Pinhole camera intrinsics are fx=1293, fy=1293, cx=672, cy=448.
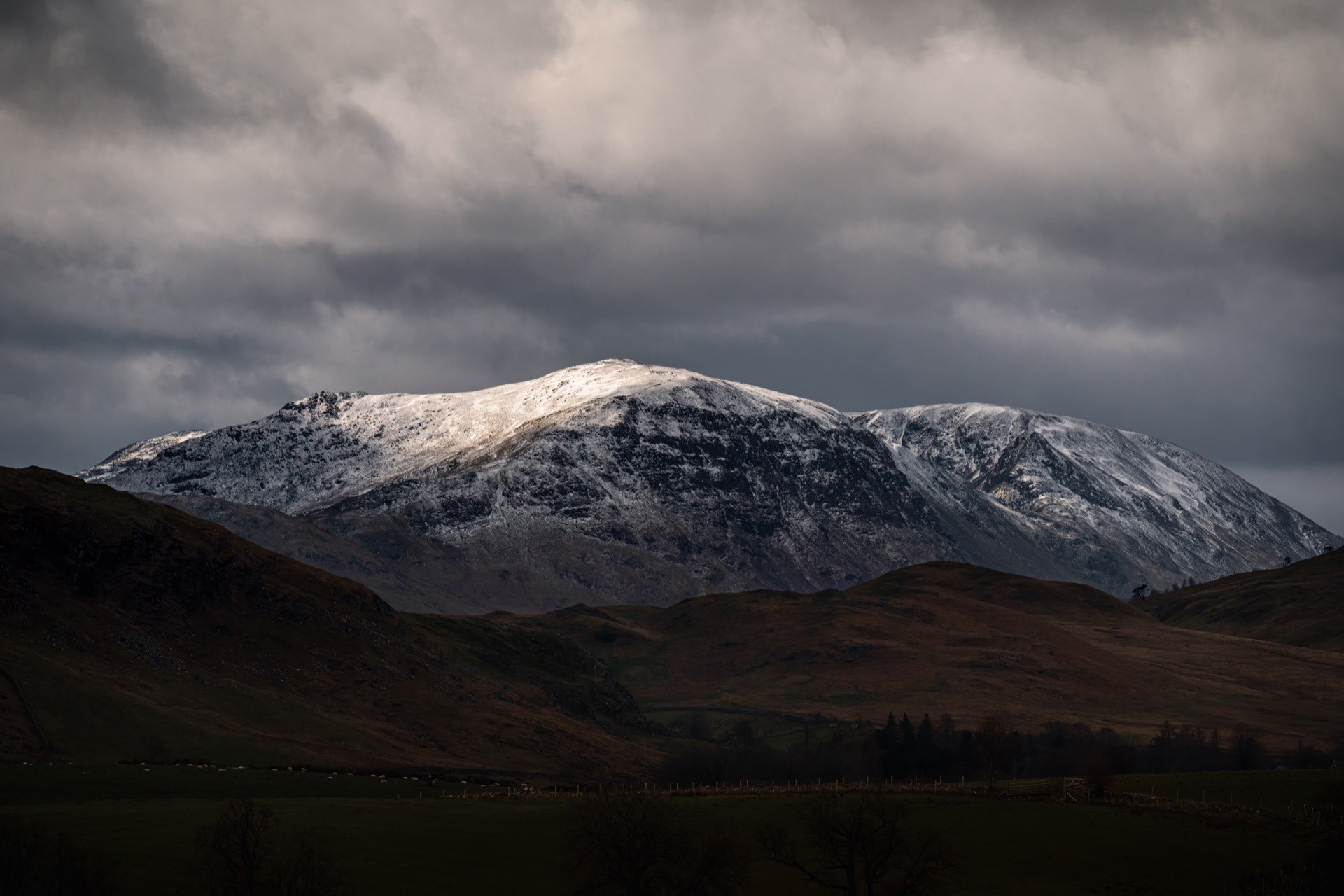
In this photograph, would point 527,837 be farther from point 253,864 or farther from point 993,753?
point 993,753

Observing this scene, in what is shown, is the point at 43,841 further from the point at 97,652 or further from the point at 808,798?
the point at 97,652

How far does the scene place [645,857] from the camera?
88.8 metres

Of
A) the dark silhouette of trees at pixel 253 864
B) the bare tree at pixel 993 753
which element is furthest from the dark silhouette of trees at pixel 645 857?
the bare tree at pixel 993 753

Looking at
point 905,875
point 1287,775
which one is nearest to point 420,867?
point 905,875

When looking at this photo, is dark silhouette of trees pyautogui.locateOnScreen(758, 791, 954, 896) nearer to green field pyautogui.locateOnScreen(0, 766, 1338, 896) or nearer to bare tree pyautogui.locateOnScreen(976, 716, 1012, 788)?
green field pyautogui.locateOnScreen(0, 766, 1338, 896)

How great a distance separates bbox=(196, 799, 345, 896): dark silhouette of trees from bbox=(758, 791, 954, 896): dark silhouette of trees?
106 feet

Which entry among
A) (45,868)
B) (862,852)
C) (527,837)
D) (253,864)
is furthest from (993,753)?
(45,868)

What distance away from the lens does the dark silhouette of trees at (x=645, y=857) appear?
285 feet

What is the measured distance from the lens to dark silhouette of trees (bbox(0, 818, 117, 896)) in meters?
73.9

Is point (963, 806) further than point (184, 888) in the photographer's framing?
Yes

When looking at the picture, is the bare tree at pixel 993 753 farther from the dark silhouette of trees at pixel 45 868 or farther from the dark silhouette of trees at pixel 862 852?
the dark silhouette of trees at pixel 45 868

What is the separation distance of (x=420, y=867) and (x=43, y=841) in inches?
962

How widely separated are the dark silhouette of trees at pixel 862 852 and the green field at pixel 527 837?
232 cm

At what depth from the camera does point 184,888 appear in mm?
80688
